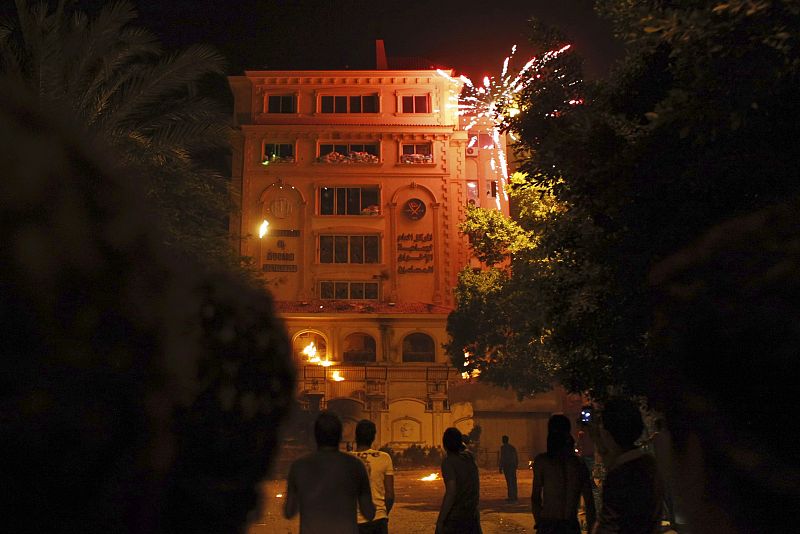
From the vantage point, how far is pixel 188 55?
12.9 m

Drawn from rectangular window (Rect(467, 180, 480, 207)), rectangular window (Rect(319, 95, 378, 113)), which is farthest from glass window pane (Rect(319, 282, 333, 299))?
rectangular window (Rect(319, 95, 378, 113))

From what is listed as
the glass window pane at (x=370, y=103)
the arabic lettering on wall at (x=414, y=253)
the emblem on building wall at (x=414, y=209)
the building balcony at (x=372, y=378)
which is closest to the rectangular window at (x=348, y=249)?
the arabic lettering on wall at (x=414, y=253)

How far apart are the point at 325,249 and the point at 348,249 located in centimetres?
115

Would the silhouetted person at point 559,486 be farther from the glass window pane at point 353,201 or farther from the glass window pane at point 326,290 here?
the glass window pane at point 353,201

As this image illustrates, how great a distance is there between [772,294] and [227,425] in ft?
2.35

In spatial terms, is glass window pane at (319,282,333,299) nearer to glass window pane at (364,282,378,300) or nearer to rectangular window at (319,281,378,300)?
rectangular window at (319,281,378,300)

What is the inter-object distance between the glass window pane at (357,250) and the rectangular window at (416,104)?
24.1ft

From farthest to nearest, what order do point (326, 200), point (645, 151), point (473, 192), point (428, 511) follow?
point (473, 192), point (326, 200), point (428, 511), point (645, 151)

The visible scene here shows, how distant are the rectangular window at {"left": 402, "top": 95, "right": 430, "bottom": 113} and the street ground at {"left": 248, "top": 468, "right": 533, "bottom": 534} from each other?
19693 mm

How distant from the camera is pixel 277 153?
127 ft

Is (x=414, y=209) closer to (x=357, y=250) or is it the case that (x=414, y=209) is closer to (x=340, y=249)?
(x=357, y=250)

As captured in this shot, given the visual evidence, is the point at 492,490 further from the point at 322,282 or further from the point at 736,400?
the point at 736,400

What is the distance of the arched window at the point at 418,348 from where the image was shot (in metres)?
36.6

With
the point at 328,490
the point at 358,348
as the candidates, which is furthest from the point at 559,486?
the point at 358,348
